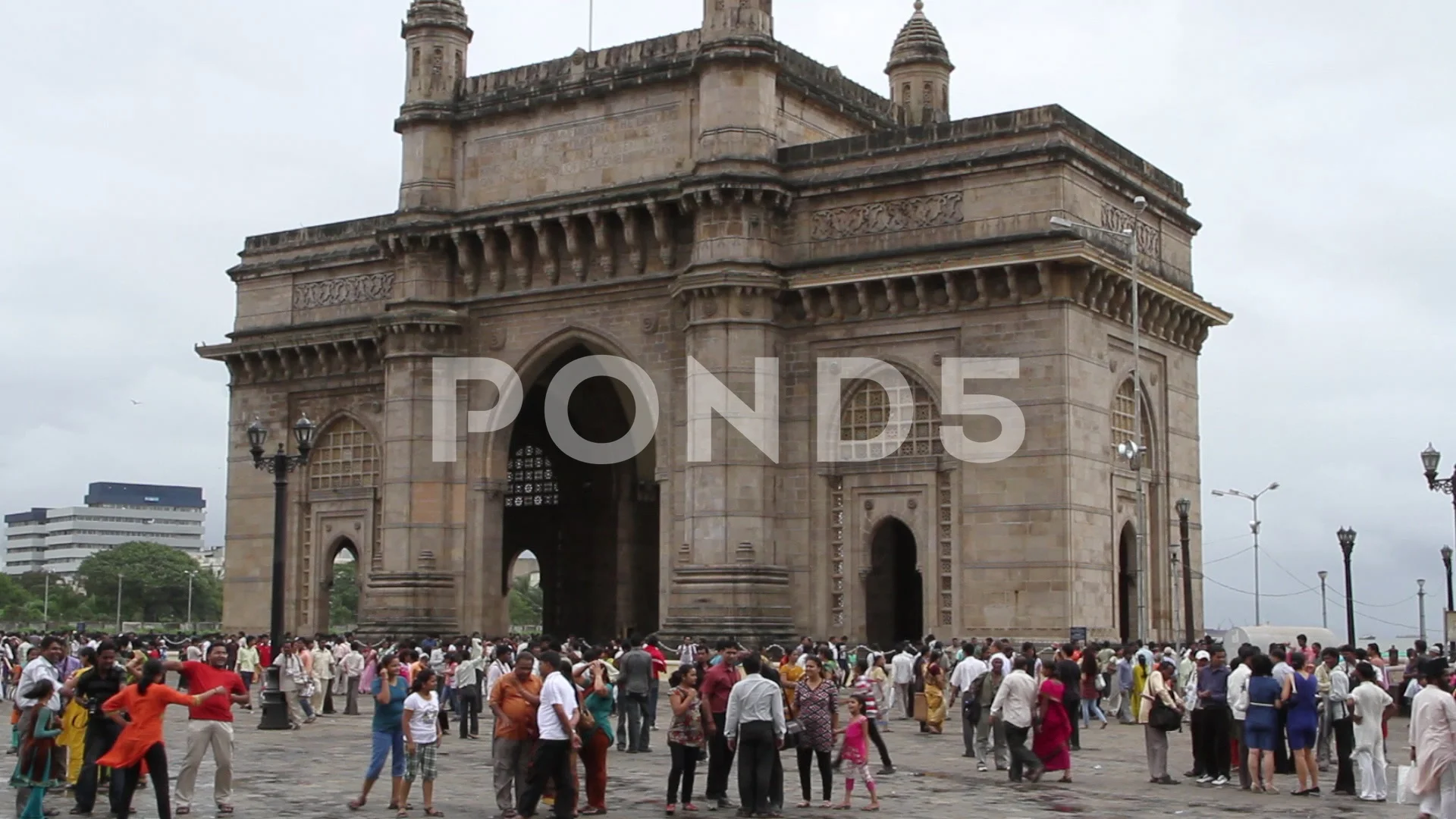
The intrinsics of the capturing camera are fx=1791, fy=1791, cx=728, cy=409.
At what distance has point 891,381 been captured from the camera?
3484cm

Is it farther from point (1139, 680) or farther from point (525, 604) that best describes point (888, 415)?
point (525, 604)

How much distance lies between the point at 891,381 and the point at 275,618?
13.4 meters

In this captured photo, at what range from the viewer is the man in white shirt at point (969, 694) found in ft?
70.5

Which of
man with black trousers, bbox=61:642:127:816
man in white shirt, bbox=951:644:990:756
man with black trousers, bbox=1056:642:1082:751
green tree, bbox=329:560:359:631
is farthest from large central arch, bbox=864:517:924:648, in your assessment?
green tree, bbox=329:560:359:631

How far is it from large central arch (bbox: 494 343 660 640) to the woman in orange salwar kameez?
29.6 metres

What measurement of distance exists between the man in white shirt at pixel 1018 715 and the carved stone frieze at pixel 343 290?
26836 mm

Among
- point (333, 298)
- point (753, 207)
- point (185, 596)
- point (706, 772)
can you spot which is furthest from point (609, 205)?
point (185, 596)

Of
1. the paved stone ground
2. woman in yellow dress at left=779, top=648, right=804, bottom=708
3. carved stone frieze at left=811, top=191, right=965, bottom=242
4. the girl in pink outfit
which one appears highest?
carved stone frieze at left=811, top=191, right=965, bottom=242

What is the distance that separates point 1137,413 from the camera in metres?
35.2

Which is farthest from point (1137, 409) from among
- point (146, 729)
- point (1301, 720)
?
point (146, 729)

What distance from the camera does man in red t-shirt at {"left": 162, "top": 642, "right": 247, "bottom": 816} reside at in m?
15.1

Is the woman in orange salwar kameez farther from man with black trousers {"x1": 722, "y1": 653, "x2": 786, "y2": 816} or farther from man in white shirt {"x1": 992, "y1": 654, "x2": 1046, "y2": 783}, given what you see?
man in white shirt {"x1": 992, "y1": 654, "x2": 1046, "y2": 783}

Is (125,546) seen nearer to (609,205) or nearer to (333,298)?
(333,298)

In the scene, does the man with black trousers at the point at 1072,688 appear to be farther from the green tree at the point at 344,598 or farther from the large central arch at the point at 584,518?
the green tree at the point at 344,598
